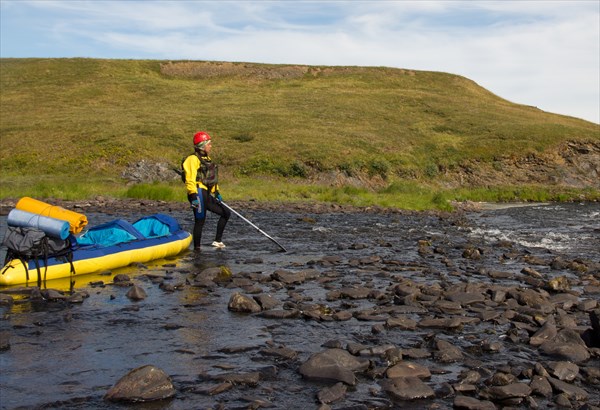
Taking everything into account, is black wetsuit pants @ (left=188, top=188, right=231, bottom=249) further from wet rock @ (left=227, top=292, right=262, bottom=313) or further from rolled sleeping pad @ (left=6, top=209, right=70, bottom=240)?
wet rock @ (left=227, top=292, right=262, bottom=313)

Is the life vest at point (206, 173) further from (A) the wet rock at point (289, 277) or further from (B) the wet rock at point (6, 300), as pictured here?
(B) the wet rock at point (6, 300)

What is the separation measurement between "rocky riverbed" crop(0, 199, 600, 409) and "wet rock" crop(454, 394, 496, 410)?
0.13 feet

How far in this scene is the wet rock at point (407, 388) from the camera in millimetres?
8250

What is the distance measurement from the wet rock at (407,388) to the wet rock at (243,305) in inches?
165

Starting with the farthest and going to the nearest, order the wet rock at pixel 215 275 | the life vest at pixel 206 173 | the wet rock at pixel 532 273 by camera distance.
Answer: the life vest at pixel 206 173 < the wet rock at pixel 532 273 < the wet rock at pixel 215 275

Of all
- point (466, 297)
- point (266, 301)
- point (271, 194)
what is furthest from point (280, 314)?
point (271, 194)

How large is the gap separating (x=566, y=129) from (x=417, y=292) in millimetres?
62929

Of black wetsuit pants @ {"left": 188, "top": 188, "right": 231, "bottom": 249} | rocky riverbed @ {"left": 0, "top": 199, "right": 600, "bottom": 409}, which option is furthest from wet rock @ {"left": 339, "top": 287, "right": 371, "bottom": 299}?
black wetsuit pants @ {"left": 188, "top": 188, "right": 231, "bottom": 249}

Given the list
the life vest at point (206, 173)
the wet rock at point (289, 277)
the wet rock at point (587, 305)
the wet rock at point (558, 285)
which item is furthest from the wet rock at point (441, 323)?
the life vest at point (206, 173)

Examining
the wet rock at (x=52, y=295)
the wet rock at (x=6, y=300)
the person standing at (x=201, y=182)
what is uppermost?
the person standing at (x=201, y=182)

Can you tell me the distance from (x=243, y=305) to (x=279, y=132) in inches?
2009

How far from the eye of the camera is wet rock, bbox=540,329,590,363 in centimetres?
978

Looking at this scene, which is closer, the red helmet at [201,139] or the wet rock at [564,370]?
the wet rock at [564,370]

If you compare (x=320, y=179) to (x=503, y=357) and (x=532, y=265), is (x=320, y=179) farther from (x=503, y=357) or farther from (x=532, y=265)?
(x=503, y=357)
